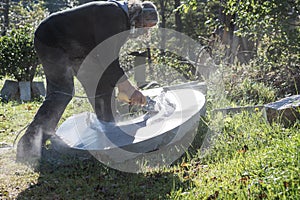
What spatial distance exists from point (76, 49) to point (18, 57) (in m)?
4.76

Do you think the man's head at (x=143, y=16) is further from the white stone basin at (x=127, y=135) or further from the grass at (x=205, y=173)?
the grass at (x=205, y=173)

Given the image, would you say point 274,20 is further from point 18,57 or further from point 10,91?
point 10,91

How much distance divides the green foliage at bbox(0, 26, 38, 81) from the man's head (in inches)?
199

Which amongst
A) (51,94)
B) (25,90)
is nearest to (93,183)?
(51,94)

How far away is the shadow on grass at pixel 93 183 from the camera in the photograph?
3752mm

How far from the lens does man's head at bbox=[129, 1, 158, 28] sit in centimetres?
444

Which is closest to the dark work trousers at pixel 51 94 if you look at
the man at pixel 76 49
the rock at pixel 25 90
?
the man at pixel 76 49

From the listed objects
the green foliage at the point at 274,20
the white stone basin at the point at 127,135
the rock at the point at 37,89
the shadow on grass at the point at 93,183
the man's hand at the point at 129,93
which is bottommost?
the rock at the point at 37,89

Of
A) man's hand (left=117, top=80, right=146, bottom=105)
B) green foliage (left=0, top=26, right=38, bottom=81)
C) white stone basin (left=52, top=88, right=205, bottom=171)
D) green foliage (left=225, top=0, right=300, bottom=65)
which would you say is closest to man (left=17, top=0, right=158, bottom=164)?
man's hand (left=117, top=80, right=146, bottom=105)

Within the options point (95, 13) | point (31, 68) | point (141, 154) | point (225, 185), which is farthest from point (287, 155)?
point (31, 68)

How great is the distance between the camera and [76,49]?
15.2ft

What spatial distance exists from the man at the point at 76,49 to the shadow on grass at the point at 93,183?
1.12 feet

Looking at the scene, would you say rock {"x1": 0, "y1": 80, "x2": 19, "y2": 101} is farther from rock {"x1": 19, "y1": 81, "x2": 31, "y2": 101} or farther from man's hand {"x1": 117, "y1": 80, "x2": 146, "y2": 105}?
man's hand {"x1": 117, "y1": 80, "x2": 146, "y2": 105}

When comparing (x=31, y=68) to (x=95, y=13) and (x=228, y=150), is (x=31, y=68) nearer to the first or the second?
(x=95, y=13)
